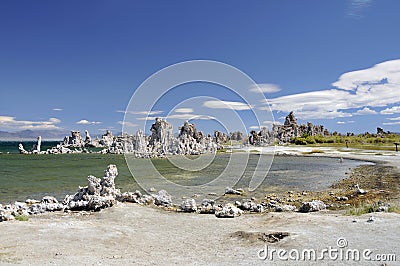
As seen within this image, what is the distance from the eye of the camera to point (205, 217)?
15672mm

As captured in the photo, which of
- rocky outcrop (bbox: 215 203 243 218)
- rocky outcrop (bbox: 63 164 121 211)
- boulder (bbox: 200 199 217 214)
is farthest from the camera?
rocky outcrop (bbox: 63 164 121 211)

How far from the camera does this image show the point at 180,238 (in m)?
12.1

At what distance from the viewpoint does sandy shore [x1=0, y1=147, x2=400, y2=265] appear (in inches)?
362

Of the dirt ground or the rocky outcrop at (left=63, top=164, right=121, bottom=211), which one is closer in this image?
the dirt ground

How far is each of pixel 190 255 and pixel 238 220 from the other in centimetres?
Result: 546

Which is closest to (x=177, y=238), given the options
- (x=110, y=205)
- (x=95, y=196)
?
(x=110, y=205)

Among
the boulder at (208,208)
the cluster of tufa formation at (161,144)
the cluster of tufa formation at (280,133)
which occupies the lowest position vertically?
the boulder at (208,208)

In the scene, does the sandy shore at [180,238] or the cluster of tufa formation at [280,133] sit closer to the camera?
the sandy shore at [180,238]

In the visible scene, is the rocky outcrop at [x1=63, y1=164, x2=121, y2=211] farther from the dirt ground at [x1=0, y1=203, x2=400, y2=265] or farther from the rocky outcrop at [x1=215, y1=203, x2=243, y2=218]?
the rocky outcrop at [x1=215, y1=203, x2=243, y2=218]

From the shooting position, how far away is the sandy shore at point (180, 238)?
9202 mm

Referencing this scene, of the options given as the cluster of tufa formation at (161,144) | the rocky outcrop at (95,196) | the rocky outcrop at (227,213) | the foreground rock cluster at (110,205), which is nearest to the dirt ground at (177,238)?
the rocky outcrop at (227,213)

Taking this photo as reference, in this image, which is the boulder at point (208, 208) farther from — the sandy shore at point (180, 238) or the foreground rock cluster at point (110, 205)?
the sandy shore at point (180, 238)

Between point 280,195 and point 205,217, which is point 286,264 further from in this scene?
point 280,195

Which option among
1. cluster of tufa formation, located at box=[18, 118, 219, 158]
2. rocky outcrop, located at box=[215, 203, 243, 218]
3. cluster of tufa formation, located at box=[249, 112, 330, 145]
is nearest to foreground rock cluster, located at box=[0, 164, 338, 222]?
rocky outcrop, located at box=[215, 203, 243, 218]
